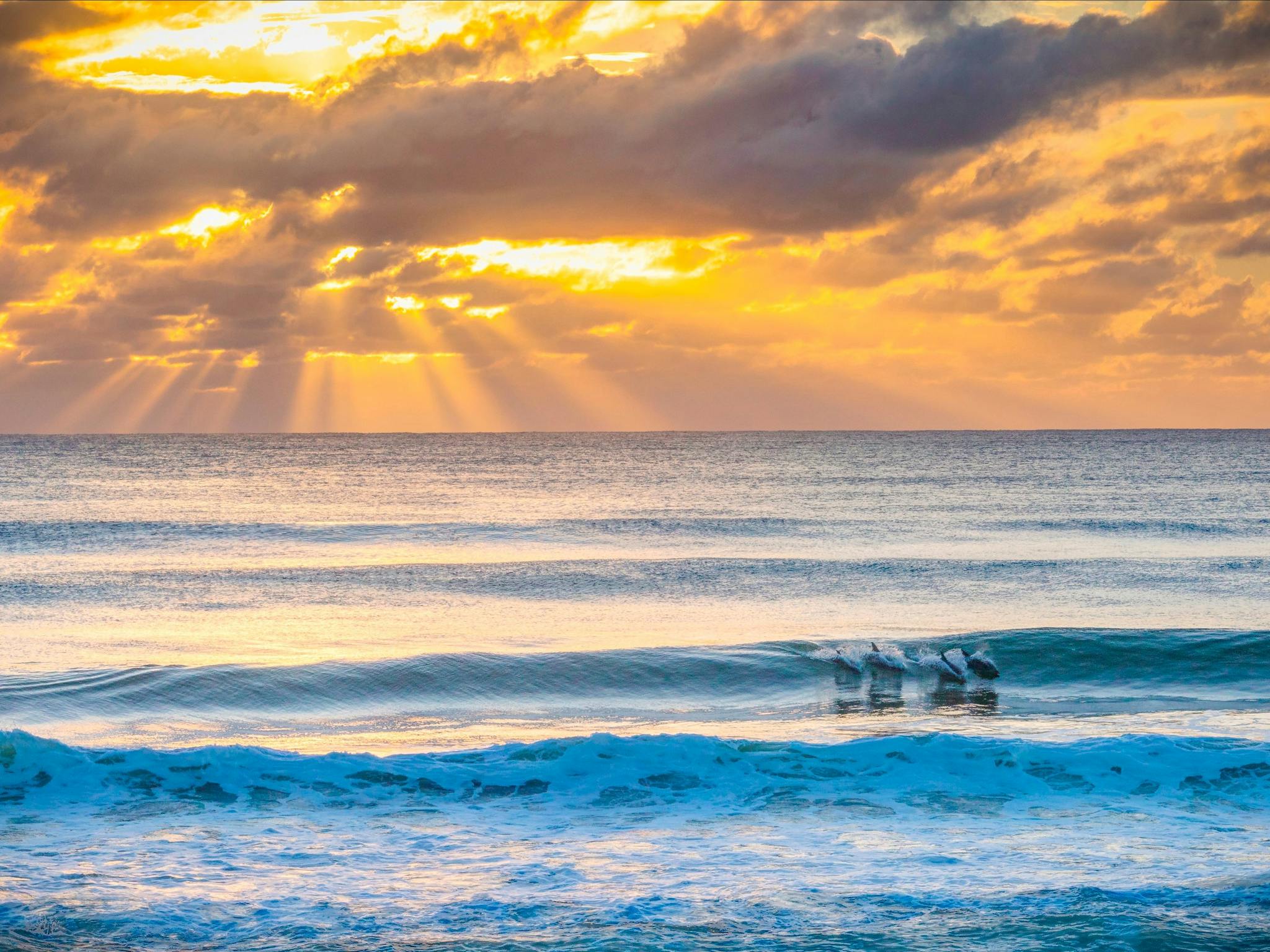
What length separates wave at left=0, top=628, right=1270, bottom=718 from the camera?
16875mm

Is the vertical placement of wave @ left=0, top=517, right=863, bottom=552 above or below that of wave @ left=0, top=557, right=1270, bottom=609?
above

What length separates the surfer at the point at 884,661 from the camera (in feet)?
62.4

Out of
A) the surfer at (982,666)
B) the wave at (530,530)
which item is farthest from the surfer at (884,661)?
the wave at (530,530)

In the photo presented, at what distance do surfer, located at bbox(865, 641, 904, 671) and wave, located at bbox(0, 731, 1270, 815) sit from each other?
628 centimetres

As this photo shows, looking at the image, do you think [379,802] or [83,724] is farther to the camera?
[83,724]

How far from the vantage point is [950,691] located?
17.8m

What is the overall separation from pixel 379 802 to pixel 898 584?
70.5 feet

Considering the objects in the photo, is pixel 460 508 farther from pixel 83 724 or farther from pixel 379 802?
pixel 379 802

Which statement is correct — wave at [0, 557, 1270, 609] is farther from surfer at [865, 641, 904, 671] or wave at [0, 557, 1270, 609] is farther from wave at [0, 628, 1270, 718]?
surfer at [865, 641, 904, 671]

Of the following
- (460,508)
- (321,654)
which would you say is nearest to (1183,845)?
(321,654)

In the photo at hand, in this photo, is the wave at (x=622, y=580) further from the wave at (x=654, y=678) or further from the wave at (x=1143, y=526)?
the wave at (x=1143, y=526)

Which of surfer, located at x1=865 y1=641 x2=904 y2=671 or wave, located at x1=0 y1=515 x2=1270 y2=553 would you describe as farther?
wave, located at x1=0 y1=515 x2=1270 y2=553

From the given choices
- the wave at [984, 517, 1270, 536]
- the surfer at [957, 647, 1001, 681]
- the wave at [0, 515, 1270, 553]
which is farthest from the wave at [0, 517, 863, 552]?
the surfer at [957, 647, 1001, 681]

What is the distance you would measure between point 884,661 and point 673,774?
8287mm
